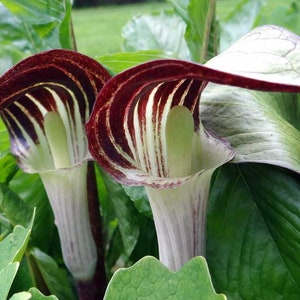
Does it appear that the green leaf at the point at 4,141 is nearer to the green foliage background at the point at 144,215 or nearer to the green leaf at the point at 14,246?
the green foliage background at the point at 144,215

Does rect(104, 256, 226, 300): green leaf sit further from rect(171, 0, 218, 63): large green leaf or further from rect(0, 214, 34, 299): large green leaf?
rect(171, 0, 218, 63): large green leaf

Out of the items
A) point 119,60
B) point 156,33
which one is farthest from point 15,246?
point 156,33

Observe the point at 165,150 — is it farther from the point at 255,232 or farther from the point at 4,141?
the point at 4,141

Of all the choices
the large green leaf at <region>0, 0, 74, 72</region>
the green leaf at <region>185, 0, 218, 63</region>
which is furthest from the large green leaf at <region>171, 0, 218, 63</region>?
the large green leaf at <region>0, 0, 74, 72</region>

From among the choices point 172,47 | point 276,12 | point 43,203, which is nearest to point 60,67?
point 43,203

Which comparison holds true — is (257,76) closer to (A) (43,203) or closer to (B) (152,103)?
(B) (152,103)
